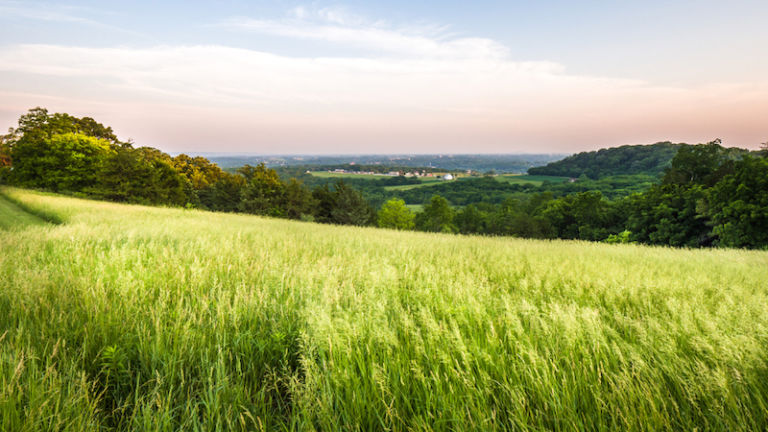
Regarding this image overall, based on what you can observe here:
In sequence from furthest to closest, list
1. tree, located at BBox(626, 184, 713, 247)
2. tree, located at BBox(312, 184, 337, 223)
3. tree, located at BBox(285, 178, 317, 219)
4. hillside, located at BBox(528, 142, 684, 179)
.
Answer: hillside, located at BBox(528, 142, 684, 179) → tree, located at BBox(312, 184, 337, 223) → tree, located at BBox(285, 178, 317, 219) → tree, located at BBox(626, 184, 713, 247)

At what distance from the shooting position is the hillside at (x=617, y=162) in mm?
130025

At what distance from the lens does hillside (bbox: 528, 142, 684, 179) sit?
13002cm

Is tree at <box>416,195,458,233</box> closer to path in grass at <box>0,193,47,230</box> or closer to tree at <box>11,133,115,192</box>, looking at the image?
tree at <box>11,133,115,192</box>

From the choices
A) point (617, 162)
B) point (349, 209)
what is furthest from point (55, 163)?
point (617, 162)

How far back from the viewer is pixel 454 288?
3.42 m

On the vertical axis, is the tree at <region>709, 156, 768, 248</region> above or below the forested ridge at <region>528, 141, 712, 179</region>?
below

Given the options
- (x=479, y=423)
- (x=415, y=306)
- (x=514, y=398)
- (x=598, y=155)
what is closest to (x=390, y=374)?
(x=479, y=423)

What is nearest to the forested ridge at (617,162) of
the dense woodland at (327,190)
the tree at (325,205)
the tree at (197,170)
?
the dense woodland at (327,190)

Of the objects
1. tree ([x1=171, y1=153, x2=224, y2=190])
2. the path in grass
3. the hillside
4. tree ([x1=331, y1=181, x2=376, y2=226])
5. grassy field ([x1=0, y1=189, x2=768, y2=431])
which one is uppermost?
the hillside

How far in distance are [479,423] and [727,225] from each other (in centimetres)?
3718

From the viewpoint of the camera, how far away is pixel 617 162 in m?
145

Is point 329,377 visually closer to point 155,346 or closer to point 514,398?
point 514,398

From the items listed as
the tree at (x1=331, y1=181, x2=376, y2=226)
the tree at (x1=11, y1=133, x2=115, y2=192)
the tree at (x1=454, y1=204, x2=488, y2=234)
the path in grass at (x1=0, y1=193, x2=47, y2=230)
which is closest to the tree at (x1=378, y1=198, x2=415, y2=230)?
the tree at (x1=331, y1=181, x2=376, y2=226)

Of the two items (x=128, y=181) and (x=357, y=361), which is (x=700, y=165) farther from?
(x=128, y=181)
